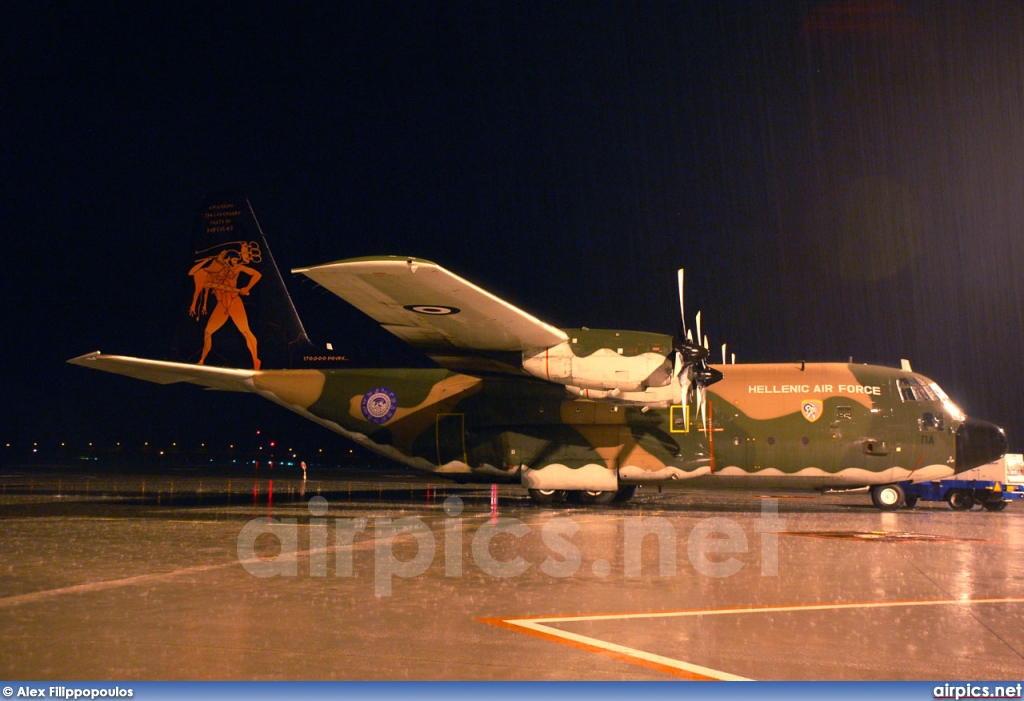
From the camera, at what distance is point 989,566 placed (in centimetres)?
1127

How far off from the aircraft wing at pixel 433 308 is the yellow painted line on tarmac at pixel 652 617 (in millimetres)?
Result: 8902

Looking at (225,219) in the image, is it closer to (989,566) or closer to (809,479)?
(809,479)

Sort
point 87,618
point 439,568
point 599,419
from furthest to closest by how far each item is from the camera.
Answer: point 599,419 → point 439,568 → point 87,618

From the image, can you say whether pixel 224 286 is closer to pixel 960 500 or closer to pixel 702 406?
pixel 702 406

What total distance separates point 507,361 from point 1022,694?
15094 millimetres

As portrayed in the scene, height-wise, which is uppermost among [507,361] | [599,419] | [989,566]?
[507,361]

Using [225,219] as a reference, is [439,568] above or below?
below

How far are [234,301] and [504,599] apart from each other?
17.8m

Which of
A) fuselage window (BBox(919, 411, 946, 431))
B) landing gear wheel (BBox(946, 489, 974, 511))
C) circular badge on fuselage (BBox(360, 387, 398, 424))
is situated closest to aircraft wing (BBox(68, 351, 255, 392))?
circular badge on fuselage (BBox(360, 387, 398, 424))


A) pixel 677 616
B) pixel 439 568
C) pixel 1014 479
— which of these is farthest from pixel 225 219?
pixel 1014 479

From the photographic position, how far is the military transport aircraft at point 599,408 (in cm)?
1941

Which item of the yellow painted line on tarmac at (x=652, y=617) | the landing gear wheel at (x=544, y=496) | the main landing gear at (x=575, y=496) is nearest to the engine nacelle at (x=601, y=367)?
the main landing gear at (x=575, y=496)

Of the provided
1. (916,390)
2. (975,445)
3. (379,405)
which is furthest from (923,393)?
(379,405)

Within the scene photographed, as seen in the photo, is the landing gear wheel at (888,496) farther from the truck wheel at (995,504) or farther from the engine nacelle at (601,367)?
the engine nacelle at (601,367)
